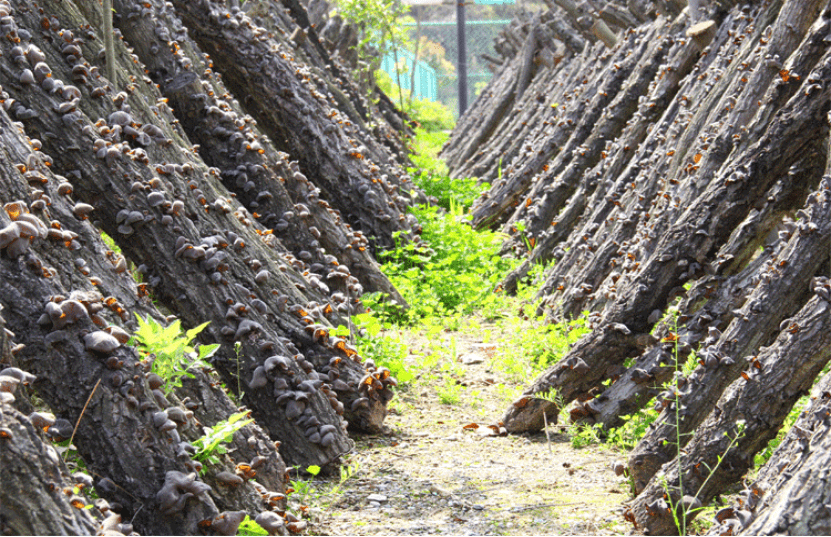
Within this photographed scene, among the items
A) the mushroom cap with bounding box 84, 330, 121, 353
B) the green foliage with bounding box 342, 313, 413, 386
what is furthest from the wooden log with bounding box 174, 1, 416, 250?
the mushroom cap with bounding box 84, 330, 121, 353

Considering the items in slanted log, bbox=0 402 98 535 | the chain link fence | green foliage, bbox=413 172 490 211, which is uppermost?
the chain link fence

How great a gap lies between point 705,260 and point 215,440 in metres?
2.57

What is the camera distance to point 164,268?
11.8 ft

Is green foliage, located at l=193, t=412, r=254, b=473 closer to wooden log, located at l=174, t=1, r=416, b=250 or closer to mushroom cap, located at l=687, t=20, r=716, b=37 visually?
wooden log, located at l=174, t=1, r=416, b=250

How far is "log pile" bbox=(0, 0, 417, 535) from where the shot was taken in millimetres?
2531

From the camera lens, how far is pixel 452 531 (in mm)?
2975

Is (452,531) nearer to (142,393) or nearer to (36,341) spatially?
(142,393)

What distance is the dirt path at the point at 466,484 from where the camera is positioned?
3037 mm

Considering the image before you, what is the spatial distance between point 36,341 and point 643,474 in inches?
97.9

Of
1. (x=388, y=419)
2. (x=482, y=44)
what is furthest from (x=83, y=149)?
(x=482, y=44)

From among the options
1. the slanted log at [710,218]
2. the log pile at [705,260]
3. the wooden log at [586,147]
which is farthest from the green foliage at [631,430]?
the wooden log at [586,147]

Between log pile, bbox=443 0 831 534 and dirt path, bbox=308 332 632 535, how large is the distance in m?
0.22

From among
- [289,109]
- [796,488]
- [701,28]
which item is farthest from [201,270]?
[701,28]

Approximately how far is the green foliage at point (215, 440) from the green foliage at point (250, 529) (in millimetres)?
243
